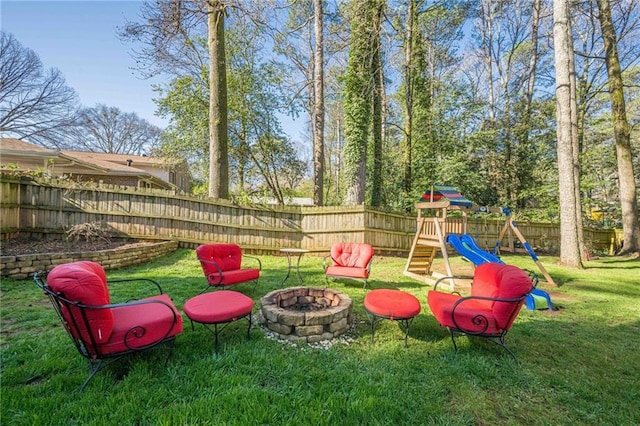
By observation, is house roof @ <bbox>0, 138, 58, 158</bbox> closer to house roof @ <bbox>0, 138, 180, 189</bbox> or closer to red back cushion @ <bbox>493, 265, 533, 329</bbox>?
house roof @ <bbox>0, 138, 180, 189</bbox>

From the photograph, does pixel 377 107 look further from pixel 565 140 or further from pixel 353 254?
pixel 353 254

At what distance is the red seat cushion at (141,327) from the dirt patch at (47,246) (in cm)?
439

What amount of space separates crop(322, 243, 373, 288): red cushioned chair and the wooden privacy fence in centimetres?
237

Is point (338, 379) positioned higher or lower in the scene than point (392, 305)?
lower

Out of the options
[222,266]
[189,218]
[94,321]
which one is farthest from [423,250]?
[189,218]

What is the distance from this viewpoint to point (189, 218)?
7711mm

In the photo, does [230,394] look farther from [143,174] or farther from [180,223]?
[143,174]

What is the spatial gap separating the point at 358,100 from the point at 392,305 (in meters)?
8.08

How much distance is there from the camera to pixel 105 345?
217 centimetres

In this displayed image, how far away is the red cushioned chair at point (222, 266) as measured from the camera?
4.21 metres

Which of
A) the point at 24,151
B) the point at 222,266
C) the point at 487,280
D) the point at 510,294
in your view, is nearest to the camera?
the point at 510,294

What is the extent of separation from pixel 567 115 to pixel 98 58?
43.6 ft

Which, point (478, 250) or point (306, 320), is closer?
point (306, 320)

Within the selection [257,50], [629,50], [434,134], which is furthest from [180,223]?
[629,50]
